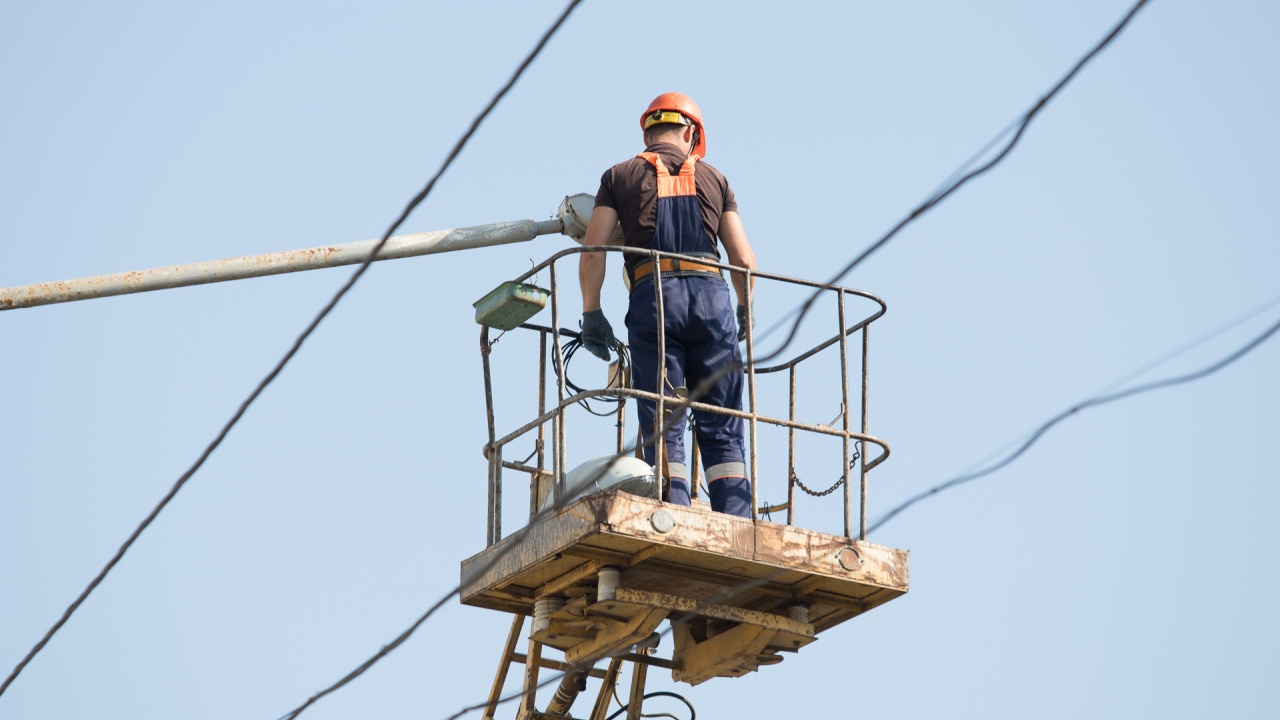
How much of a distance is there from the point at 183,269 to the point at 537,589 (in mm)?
2662

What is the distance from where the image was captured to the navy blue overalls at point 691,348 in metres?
9.42

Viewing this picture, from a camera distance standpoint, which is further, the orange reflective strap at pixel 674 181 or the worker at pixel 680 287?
the orange reflective strap at pixel 674 181

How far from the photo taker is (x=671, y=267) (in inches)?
381

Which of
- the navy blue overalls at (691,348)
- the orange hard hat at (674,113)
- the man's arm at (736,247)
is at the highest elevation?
the orange hard hat at (674,113)

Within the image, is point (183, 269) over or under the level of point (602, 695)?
over

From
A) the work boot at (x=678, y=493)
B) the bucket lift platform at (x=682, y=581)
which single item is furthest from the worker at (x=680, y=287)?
the bucket lift platform at (x=682, y=581)

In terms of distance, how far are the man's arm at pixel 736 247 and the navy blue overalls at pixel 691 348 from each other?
0.21 metres

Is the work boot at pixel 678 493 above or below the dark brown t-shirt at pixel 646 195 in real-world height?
below

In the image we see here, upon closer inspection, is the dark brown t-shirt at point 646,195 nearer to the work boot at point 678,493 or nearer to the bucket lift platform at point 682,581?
the work boot at point 678,493

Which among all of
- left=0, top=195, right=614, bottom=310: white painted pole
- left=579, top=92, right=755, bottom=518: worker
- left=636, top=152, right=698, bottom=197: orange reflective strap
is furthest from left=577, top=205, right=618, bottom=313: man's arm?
left=0, top=195, right=614, bottom=310: white painted pole

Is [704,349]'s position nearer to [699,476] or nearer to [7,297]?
[699,476]

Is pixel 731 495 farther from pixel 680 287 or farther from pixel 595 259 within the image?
pixel 595 259

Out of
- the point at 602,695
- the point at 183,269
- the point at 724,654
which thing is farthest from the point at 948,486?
the point at 183,269

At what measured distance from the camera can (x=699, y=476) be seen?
11.0m
